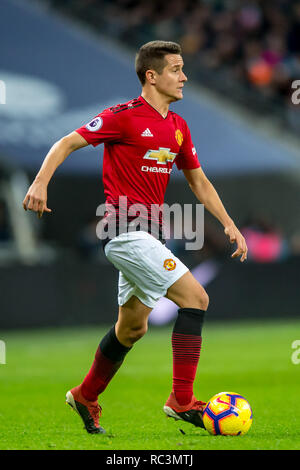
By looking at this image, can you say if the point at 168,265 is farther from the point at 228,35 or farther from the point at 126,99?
the point at 228,35

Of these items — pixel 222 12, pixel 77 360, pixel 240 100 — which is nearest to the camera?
pixel 77 360

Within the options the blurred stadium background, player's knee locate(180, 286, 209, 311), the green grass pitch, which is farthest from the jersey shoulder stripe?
the blurred stadium background

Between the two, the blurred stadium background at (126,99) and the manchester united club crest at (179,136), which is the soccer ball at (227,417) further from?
the blurred stadium background at (126,99)

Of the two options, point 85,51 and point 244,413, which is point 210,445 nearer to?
point 244,413

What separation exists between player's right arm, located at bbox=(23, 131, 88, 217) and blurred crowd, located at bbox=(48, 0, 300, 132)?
39.0 ft

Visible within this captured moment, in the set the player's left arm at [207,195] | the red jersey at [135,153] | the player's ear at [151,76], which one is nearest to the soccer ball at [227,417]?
the player's left arm at [207,195]

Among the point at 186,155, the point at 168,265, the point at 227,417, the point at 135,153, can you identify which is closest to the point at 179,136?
the point at 186,155

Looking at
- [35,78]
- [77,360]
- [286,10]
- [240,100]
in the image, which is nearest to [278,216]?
[240,100]

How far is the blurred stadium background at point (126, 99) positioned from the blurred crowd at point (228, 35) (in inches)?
1.2

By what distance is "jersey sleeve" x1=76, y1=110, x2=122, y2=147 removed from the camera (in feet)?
18.1

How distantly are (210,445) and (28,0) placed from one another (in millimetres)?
12590

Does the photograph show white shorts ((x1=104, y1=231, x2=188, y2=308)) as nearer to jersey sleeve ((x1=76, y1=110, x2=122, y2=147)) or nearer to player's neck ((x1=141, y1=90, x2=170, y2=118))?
jersey sleeve ((x1=76, y1=110, x2=122, y2=147))

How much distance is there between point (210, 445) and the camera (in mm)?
4984

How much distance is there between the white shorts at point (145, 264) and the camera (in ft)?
18.1
